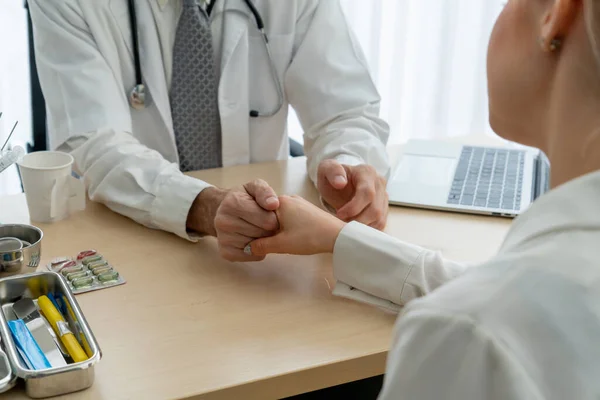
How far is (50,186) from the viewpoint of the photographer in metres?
1.24

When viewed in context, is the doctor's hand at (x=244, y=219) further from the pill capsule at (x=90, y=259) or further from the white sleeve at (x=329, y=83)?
the white sleeve at (x=329, y=83)

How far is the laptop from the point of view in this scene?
1.40 meters

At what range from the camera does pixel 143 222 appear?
127 cm

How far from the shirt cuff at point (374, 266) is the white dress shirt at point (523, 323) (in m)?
0.52

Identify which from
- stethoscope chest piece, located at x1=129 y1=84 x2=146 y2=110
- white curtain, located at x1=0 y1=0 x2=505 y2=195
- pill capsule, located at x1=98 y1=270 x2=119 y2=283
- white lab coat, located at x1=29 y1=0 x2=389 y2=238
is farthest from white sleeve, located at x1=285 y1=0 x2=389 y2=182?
white curtain, located at x1=0 y1=0 x2=505 y2=195

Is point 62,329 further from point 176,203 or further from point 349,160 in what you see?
point 349,160

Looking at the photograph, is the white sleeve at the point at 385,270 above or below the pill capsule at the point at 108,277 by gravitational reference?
above

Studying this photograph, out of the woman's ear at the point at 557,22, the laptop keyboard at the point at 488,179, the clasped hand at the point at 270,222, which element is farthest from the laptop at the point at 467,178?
the woman's ear at the point at 557,22

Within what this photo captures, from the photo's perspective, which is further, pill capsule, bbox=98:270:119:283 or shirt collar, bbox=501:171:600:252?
pill capsule, bbox=98:270:119:283

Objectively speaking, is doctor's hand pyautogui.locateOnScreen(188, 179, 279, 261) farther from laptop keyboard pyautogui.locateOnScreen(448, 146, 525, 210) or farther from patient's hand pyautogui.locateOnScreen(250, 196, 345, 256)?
laptop keyboard pyautogui.locateOnScreen(448, 146, 525, 210)

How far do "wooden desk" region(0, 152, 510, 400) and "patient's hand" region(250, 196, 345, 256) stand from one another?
35 mm

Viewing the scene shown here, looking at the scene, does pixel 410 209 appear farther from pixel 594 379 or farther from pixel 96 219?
pixel 594 379

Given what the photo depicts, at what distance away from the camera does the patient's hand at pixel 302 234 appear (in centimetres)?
112

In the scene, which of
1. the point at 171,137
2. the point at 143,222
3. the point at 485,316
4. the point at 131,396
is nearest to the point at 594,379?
the point at 485,316
